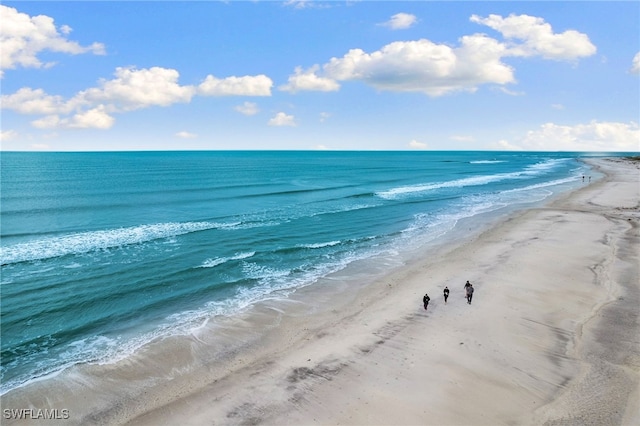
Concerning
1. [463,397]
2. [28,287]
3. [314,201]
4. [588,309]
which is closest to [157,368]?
[463,397]

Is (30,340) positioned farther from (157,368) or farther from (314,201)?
(314,201)

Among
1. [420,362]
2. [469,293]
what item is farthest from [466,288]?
[420,362]

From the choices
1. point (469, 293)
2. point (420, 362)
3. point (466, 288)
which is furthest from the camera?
point (466, 288)

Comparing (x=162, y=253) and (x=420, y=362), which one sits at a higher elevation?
(x=162, y=253)

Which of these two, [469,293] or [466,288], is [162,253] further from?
[469,293]

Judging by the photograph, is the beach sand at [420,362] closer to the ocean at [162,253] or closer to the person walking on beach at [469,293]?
the person walking on beach at [469,293]

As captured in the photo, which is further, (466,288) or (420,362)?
(466,288)

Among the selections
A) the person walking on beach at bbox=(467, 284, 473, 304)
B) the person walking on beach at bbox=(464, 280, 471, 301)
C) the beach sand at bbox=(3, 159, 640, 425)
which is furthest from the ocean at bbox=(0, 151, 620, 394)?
the person walking on beach at bbox=(467, 284, 473, 304)

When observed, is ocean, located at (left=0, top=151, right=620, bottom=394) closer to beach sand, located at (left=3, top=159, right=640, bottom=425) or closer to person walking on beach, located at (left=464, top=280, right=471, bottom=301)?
beach sand, located at (left=3, top=159, right=640, bottom=425)

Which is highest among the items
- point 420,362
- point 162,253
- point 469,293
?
point 162,253
